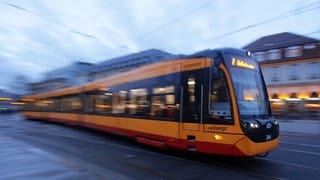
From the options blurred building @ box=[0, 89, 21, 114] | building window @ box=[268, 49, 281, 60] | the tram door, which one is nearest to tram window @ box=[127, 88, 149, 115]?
the tram door

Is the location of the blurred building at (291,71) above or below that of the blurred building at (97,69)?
below

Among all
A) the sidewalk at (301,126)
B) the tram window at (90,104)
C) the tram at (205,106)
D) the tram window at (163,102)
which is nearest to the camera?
the tram at (205,106)

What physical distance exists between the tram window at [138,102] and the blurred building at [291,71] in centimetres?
2745

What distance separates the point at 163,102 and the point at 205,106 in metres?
2.40

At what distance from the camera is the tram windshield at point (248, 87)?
9977 millimetres

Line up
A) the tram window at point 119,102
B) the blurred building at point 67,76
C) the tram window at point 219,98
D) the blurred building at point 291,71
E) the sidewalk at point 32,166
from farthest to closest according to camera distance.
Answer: the blurred building at point 67,76
the blurred building at point 291,71
the tram window at point 119,102
the tram window at point 219,98
the sidewalk at point 32,166

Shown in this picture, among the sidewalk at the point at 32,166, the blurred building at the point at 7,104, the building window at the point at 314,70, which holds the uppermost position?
the building window at the point at 314,70

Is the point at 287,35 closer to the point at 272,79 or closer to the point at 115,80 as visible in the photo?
the point at 272,79

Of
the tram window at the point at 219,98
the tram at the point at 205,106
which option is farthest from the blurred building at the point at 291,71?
the tram window at the point at 219,98

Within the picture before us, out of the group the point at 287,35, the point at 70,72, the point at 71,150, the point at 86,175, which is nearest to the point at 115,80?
the point at 71,150

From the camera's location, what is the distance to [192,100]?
35.9ft

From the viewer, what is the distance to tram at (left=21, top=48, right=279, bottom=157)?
9.74m

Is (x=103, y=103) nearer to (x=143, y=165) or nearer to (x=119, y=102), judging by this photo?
(x=119, y=102)

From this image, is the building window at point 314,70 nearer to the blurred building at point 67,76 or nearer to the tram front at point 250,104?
the tram front at point 250,104
